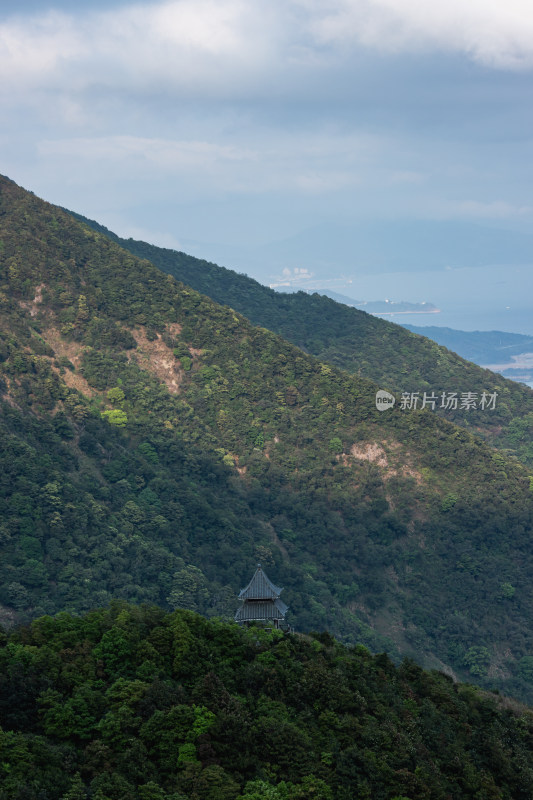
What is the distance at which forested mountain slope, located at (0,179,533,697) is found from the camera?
74.4 metres

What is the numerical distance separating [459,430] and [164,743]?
73.2 metres

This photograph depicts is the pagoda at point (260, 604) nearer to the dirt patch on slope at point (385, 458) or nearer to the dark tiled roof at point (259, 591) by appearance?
the dark tiled roof at point (259, 591)

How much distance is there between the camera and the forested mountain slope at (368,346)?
129875 mm

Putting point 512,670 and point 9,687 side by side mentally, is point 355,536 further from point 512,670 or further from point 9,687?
point 9,687

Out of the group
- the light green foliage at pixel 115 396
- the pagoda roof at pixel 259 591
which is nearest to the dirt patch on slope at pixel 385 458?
the light green foliage at pixel 115 396

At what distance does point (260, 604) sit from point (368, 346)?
94368mm

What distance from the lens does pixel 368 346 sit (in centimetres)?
14075

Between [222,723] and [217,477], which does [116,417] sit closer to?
[217,477]

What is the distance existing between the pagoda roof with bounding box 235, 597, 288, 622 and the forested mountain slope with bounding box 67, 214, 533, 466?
257ft

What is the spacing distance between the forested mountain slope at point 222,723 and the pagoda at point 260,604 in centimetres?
313

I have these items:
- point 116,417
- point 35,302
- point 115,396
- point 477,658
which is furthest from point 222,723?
point 35,302

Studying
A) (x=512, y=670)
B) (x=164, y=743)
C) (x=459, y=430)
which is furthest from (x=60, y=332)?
(x=164, y=743)

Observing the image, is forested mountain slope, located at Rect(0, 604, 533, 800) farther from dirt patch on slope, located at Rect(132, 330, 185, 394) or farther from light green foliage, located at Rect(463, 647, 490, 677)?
dirt patch on slope, located at Rect(132, 330, 185, 394)

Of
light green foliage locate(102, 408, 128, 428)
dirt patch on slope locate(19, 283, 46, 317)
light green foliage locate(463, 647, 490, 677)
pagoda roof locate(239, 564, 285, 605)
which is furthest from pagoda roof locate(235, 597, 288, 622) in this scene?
dirt patch on slope locate(19, 283, 46, 317)
